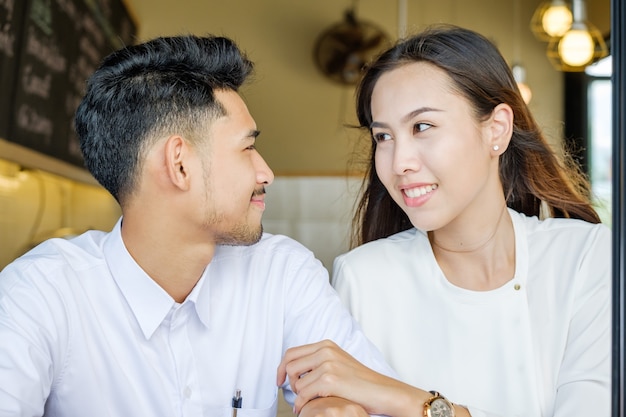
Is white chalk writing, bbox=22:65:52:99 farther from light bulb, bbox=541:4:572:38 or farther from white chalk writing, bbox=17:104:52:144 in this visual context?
light bulb, bbox=541:4:572:38

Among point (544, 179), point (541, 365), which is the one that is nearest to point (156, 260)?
point (541, 365)

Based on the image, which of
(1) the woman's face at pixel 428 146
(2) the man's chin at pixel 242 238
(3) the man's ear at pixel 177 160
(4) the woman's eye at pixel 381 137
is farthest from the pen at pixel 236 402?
(4) the woman's eye at pixel 381 137

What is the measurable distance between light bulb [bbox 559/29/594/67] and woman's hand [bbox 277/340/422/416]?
3.06m

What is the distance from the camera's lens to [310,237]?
128 inches

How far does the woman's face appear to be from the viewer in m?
1.49

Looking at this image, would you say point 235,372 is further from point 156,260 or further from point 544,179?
point 544,179

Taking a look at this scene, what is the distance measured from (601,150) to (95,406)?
17.7ft

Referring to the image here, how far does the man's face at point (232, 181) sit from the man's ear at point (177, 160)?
0.04 metres

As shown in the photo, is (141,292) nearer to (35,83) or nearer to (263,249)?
(263,249)

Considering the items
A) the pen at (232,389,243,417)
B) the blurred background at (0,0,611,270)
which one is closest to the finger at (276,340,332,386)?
the pen at (232,389,243,417)

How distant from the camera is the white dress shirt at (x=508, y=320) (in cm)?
142

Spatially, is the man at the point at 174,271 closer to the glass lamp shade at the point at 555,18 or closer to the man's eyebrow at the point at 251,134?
the man's eyebrow at the point at 251,134

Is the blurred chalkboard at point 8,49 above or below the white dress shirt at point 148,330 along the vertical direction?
above

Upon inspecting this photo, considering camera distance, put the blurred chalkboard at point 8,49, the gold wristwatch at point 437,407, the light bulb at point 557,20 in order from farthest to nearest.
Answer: the light bulb at point 557,20 → the blurred chalkboard at point 8,49 → the gold wristwatch at point 437,407
